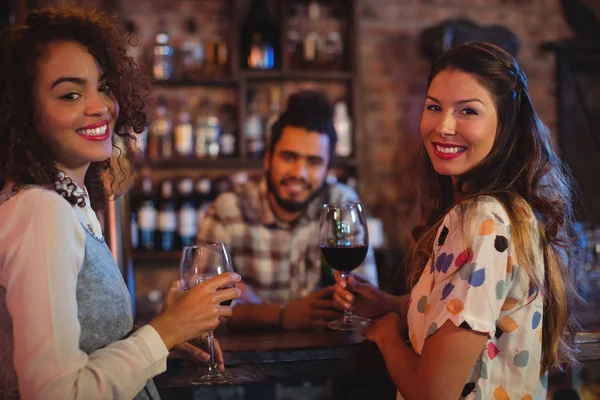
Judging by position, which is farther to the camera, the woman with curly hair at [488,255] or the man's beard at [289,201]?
the man's beard at [289,201]

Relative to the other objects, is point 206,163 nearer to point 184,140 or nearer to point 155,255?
point 184,140

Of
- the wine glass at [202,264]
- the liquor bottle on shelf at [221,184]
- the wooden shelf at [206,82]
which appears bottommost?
the liquor bottle on shelf at [221,184]

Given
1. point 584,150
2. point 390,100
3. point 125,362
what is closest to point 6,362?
point 125,362

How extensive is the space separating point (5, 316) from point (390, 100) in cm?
316

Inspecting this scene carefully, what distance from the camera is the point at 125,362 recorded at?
0.94m

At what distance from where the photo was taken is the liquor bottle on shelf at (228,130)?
Result: 3.49 m

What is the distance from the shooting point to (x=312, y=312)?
1.57m

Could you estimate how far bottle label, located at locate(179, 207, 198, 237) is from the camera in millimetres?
3355

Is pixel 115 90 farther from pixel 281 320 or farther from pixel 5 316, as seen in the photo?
pixel 281 320

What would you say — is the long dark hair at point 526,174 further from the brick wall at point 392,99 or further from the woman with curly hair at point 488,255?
the brick wall at point 392,99

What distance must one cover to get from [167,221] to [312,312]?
6.33ft

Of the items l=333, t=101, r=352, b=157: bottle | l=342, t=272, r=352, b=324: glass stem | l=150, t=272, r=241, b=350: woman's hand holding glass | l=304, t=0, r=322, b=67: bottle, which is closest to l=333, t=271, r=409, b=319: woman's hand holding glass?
l=342, t=272, r=352, b=324: glass stem

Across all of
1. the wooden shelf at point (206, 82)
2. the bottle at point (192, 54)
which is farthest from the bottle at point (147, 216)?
the bottle at point (192, 54)

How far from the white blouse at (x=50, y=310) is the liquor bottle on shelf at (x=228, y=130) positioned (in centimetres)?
255
